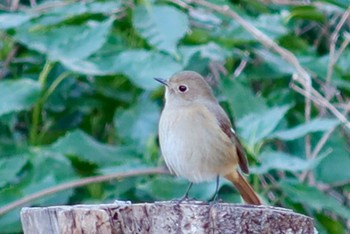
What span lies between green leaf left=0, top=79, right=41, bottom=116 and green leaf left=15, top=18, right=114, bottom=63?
148 mm

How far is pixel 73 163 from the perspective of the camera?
489 centimetres

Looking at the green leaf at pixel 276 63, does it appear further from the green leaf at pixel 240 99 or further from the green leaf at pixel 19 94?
the green leaf at pixel 19 94

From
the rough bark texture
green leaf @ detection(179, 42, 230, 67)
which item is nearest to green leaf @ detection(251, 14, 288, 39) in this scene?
green leaf @ detection(179, 42, 230, 67)

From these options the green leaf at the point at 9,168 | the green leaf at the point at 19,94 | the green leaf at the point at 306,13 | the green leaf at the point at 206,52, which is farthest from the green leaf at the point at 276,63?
the green leaf at the point at 9,168

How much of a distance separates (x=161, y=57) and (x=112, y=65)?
0.20 metres

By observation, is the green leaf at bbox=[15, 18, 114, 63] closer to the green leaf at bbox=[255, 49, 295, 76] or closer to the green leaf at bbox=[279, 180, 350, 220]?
the green leaf at bbox=[255, 49, 295, 76]

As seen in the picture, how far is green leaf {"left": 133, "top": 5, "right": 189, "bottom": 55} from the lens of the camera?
480 cm

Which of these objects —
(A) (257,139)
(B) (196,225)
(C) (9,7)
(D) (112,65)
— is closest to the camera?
(B) (196,225)

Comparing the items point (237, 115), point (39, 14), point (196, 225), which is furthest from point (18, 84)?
point (196, 225)

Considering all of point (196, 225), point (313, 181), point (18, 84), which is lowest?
point (313, 181)

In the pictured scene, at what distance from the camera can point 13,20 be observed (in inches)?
193

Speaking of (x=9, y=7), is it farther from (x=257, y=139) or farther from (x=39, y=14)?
(x=257, y=139)

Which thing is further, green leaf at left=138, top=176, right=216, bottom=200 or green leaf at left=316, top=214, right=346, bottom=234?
green leaf at left=316, top=214, right=346, bottom=234

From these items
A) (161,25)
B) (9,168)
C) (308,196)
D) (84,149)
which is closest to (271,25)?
(161,25)
